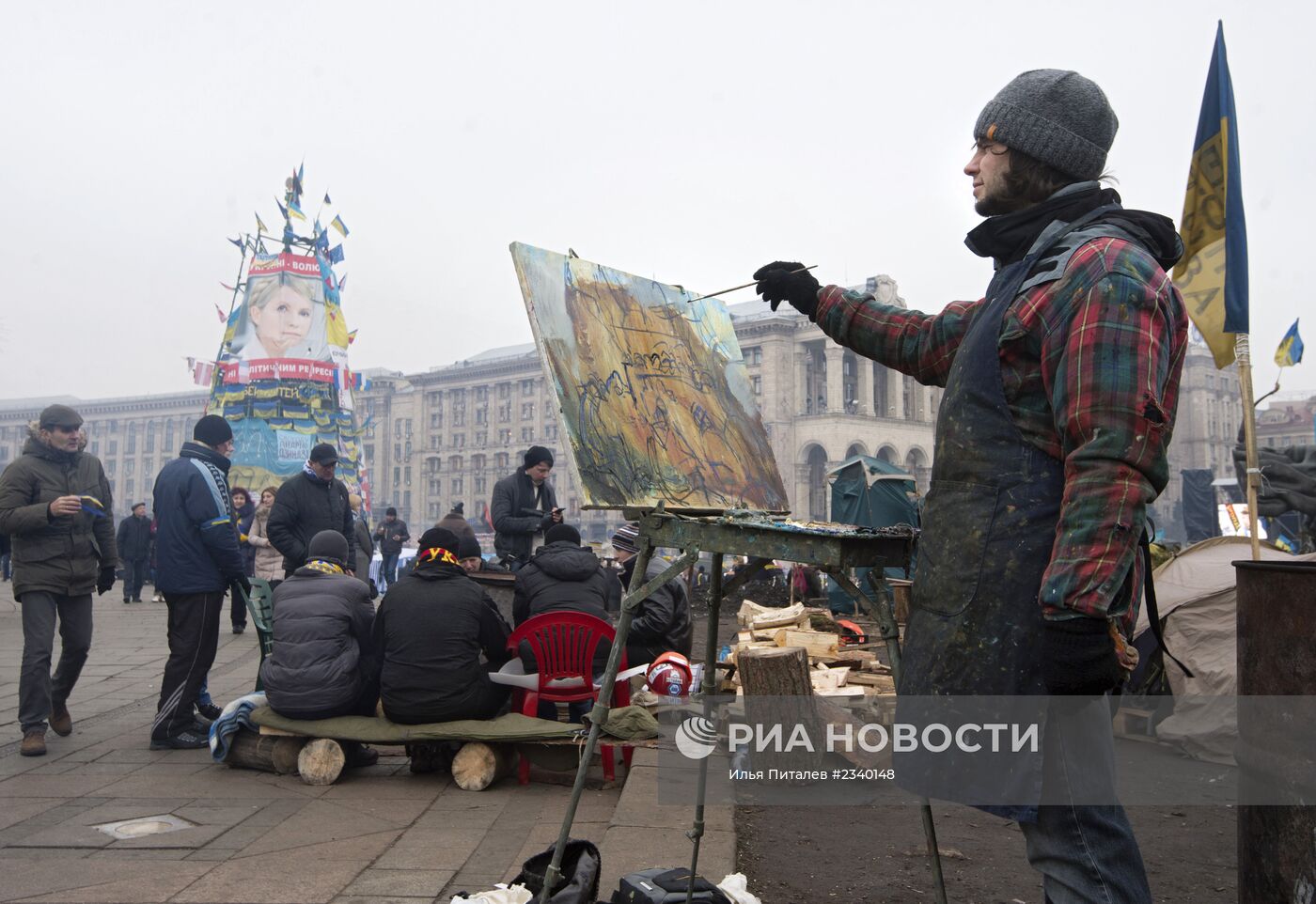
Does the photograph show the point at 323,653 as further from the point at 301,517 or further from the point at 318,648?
the point at 301,517

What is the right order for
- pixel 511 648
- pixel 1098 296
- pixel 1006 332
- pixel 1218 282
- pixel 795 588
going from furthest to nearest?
pixel 795 588 → pixel 1218 282 → pixel 511 648 → pixel 1006 332 → pixel 1098 296

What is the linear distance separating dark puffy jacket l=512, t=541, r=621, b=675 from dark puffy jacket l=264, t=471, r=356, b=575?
1914mm

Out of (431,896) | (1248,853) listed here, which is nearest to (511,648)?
(431,896)

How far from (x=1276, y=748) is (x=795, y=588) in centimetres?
1389

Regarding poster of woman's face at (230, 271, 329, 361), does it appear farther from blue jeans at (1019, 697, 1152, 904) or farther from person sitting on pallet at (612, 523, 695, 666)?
blue jeans at (1019, 697, 1152, 904)

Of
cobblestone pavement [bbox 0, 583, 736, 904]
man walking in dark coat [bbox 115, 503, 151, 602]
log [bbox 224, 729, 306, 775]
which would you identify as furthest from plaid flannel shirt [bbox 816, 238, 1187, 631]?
man walking in dark coat [bbox 115, 503, 151, 602]

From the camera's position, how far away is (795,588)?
16172mm

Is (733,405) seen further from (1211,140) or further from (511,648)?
(1211,140)

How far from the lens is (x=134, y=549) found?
17.1m

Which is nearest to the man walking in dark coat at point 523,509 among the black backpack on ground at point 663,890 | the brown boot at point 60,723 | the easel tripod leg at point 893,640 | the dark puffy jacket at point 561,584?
the dark puffy jacket at point 561,584

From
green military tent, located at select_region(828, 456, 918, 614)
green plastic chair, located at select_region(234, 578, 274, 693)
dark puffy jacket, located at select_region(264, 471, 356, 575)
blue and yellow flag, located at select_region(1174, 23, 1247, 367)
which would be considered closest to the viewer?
blue and yellow flag, located at select_region(1174, 23, 1247, 367)

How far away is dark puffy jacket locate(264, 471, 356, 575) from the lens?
22.4 feet

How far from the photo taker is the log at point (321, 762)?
191 inches

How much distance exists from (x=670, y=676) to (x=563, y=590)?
31.0 inches
